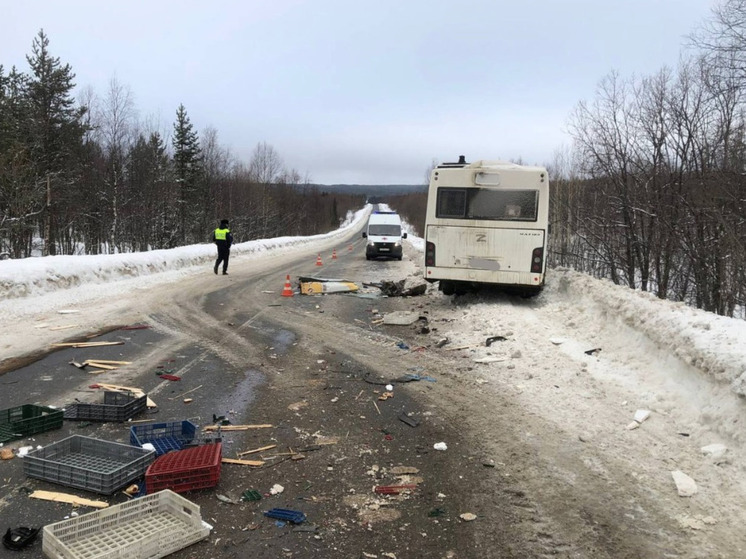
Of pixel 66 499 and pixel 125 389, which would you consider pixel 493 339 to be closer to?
pixel 125 389

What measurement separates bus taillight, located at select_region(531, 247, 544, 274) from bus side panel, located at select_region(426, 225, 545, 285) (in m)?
0.07

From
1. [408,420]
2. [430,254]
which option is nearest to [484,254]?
[430,254]

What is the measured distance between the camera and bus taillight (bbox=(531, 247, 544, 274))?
1058 cm

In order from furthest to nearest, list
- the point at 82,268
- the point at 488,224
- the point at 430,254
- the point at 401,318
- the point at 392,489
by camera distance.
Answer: the point at 82,268, the point at 430,254, the point at 488,224, the point at 401,318, the point at 392,489

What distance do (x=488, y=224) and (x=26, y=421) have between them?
898cm

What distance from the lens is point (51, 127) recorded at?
31.9 m

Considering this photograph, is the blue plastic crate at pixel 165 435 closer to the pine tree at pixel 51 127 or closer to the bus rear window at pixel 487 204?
the bus rear window at pixel 487 204

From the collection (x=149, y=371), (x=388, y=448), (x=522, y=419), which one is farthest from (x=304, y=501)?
(x=149, y=371)

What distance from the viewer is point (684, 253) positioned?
62.9 ft

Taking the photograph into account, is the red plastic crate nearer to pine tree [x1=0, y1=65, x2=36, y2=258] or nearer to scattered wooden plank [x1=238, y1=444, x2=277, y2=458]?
scattered wooden plank [x1=238, y1=444, x2=277, y2=458]

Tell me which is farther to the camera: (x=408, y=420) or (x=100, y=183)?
(x=100, y=183)

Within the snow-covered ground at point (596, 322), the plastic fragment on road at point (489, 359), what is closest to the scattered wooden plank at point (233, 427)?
the plastic fragment on road at point (489, 359)

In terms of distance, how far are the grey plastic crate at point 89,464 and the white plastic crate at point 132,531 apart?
0.55 meters

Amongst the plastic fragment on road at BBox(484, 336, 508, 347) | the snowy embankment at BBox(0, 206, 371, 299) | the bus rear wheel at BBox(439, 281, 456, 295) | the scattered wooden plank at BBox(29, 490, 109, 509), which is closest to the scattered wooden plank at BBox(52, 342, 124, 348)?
the snowy embankment at BBox(0, 206, 371, 299)
